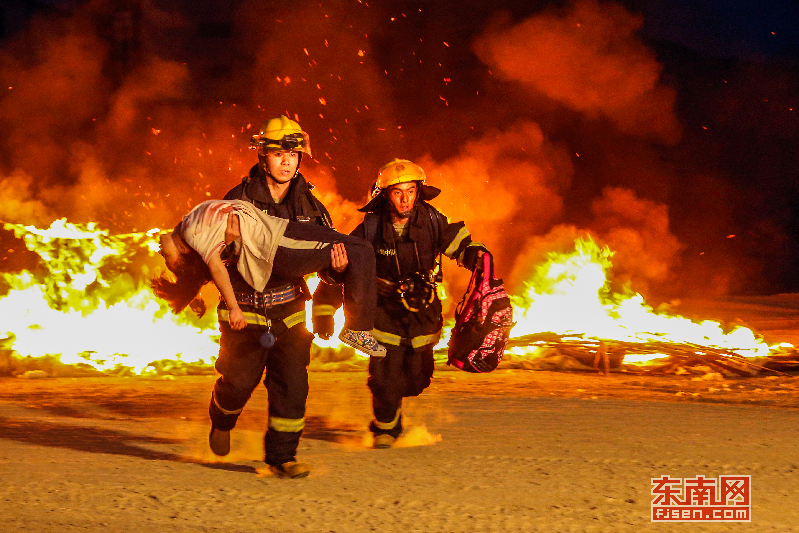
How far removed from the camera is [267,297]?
17.6 ft

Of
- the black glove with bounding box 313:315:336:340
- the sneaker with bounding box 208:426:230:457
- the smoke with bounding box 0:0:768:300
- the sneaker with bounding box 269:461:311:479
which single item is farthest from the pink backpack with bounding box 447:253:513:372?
the smoke with bounding box 0:0:768:300

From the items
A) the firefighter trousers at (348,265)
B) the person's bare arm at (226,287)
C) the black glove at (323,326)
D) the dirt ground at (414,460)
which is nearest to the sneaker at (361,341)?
the firefighter trousers at (348,265)

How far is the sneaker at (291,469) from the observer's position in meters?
5.38

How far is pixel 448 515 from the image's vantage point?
4.68 metres

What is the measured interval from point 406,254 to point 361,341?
1.12 m

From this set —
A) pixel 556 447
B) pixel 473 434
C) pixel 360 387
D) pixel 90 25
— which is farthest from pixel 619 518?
pixel 90 25

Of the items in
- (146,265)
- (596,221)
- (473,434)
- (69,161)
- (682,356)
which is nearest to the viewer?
(473,434)

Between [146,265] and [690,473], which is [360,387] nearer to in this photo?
[146,265]

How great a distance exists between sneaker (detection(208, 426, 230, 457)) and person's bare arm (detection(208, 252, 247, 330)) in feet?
2.83

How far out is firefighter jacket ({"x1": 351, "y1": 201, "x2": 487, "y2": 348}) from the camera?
20.7 ft

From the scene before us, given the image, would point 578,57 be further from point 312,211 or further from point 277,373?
point 277,373

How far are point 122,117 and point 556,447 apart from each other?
12898 mm

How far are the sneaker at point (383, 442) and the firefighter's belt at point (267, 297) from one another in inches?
52.3

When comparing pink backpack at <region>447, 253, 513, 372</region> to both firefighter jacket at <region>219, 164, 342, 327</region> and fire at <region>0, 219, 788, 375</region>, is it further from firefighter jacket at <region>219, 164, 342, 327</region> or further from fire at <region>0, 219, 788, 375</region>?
fire at <region>0, 219, 788, 375</region>
